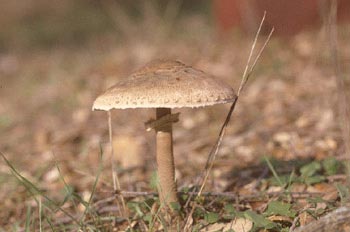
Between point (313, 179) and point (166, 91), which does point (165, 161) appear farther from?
point (313, 179)

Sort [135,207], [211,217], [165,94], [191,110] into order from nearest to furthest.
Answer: [165,94]
[211,217]
[135,207]
[191,110]

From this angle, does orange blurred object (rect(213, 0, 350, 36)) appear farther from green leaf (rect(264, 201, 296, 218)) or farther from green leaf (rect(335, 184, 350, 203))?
green leaf (rect(264, 201, 296, 218))

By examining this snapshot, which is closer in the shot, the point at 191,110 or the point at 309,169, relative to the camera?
the point at 309,169

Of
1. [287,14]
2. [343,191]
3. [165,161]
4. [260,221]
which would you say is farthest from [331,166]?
[287,14]

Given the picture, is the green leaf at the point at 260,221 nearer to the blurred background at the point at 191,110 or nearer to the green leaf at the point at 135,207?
the green leaf at the point at 135,207

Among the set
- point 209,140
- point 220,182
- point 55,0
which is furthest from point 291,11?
point 55,0

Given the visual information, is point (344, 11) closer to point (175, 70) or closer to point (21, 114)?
point (21, 114)

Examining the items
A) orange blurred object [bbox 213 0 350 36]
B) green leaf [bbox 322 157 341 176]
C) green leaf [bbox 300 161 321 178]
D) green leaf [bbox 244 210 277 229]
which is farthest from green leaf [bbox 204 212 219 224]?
orange blurred object [bbox 213 0 350 36]
